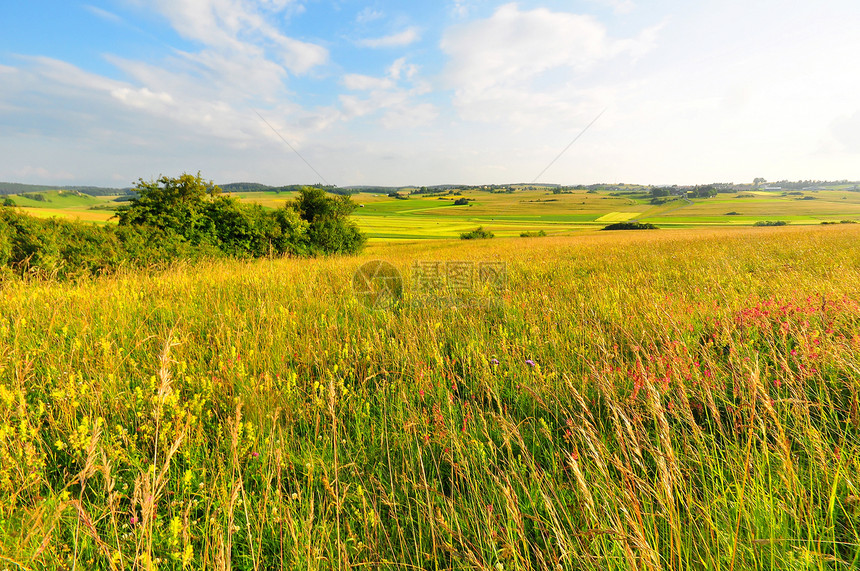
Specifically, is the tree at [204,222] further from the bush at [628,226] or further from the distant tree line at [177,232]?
the bush at [628,226]

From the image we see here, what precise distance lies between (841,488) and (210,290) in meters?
6.01

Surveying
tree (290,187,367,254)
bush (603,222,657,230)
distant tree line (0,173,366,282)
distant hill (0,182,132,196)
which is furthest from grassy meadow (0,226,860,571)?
distant hill (0,182,132,196)

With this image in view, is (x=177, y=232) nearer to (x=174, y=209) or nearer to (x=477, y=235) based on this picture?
(x=174, y=209)

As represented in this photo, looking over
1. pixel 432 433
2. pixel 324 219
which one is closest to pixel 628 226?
pixel 324 219

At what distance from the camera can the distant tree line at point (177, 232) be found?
7.27m

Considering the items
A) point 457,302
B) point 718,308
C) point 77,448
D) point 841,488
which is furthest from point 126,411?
point 718,308

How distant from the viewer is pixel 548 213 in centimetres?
8706

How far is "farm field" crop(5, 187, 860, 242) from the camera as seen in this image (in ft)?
178

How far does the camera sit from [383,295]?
4.91 metres

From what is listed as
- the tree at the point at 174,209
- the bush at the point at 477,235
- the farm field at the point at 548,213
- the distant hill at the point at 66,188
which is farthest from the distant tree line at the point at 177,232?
the distant hill at the point at 66,188

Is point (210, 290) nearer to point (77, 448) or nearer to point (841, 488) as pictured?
point (77, 448)

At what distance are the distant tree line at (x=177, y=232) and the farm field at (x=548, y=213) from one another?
2648 cm

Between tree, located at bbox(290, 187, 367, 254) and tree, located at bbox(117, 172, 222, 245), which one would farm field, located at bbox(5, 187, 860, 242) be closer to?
tree, located at bbox(290, 187, 367, 254)

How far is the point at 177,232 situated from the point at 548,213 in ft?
284
